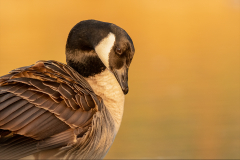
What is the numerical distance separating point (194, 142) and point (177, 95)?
1.52 m

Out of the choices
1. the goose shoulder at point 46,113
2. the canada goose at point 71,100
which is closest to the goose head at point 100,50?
the canada goose at point 71,100

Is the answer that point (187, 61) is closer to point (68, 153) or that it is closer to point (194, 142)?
point (194, 142)

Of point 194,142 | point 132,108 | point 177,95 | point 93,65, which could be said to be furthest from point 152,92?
point 93,65

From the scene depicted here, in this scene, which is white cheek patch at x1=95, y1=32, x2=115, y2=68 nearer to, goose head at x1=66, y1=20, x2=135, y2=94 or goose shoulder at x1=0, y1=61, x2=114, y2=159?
goose head at x1=66, y1=20, x2=135, y2=94

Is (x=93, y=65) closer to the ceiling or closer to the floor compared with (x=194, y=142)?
closer to the ceiling

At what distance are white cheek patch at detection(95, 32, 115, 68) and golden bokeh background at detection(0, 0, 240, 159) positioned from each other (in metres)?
1.44

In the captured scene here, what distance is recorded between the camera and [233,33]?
9.72m

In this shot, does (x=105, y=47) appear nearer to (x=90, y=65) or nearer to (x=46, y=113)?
(x=90, y=65)

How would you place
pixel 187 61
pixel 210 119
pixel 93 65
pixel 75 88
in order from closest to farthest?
pixel 75 88, pixel 93 65, pixel 210 119, pixel 187 61

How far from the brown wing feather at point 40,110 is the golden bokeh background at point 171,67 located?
1.59 metres

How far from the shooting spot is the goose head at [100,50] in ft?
7.98

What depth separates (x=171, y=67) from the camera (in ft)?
23.1

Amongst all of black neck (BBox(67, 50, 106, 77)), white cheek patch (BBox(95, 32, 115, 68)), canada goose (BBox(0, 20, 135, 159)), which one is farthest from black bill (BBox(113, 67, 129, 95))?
black neck (BBox(67, 50, 106, 77))

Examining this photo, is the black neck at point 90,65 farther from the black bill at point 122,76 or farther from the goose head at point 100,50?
the black bill at point 122,76
